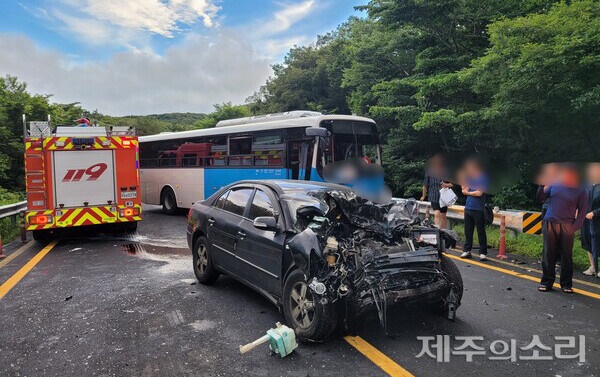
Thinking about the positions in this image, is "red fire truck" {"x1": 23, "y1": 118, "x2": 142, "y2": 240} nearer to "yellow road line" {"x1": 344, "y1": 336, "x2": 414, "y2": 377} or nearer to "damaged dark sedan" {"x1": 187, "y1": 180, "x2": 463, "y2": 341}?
"damaged dark sedan" {"x1": 187, "y1": 180, "x2": 463, "y2": 341}

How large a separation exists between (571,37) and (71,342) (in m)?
11.0

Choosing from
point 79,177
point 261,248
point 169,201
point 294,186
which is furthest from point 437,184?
point 169,201

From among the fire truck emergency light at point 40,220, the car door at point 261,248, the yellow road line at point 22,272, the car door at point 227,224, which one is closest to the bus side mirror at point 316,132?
the car door at point 227,224

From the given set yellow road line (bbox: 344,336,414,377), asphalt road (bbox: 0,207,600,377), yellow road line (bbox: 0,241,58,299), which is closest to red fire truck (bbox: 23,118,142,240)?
yellow road line (bbox: 0,241,58,299)

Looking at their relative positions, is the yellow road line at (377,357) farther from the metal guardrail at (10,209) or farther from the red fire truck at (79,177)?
the metal guardrail at (10,209)

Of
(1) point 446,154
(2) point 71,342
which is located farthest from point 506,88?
(2) point 71,342

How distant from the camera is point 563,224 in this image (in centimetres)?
561

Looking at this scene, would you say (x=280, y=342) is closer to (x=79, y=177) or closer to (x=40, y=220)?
(x=40, y=220)

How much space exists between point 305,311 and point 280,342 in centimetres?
44

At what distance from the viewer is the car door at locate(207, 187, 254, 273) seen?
5.41 metres

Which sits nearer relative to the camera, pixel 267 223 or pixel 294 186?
pixel 267 223

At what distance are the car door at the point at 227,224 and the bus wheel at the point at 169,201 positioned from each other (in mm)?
10044

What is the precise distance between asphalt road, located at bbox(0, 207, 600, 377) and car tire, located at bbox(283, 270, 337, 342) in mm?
152

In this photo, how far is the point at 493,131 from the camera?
516 inches
